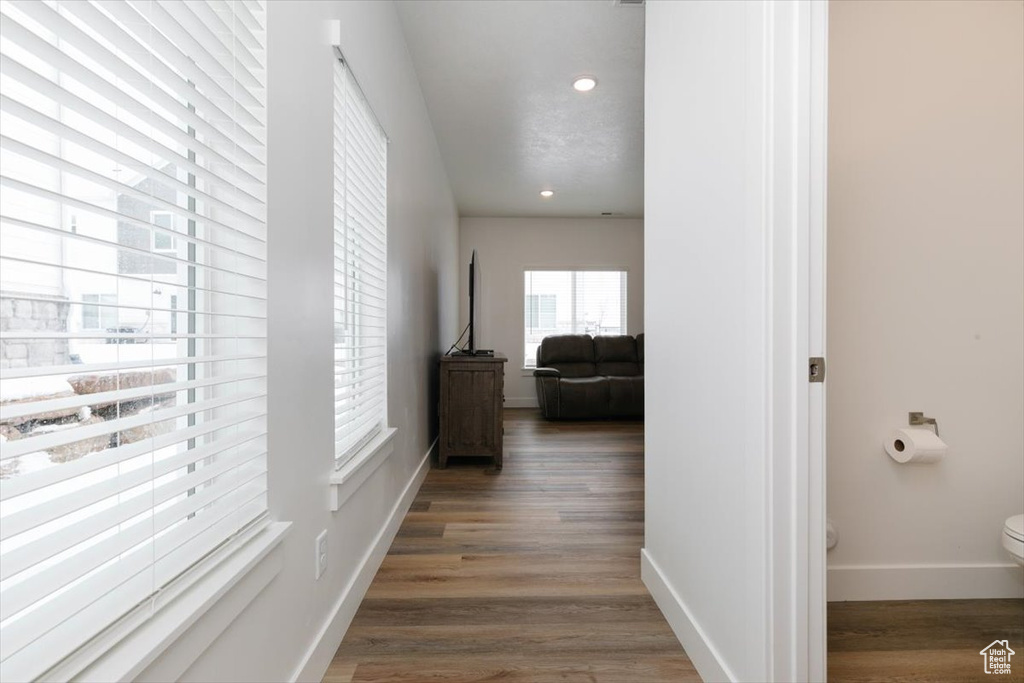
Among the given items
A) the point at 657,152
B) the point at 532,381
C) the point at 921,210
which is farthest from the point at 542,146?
the point at 532,381

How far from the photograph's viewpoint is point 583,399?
5688 mm

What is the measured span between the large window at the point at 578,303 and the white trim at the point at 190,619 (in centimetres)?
595

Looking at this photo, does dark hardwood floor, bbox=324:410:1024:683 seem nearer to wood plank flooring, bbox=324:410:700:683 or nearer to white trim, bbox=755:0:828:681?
wood plank flooring, bbox=324:410:700:683

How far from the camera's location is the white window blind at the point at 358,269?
1664 millimetres

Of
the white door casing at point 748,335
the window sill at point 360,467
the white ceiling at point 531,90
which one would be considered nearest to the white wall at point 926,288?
the white door casing at point 748,335

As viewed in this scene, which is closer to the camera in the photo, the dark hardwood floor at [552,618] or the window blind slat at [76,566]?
the window blind slat at [76,566]

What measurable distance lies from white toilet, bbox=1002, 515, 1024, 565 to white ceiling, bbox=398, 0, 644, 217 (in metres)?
2.59

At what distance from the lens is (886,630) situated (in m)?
1.59

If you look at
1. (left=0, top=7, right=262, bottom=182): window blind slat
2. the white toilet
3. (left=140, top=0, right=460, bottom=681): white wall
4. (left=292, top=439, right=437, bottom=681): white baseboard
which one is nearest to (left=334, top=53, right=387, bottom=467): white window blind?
(left=140, top=0, right=460, bottom=681): white wall

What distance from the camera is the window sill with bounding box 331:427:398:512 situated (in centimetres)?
153

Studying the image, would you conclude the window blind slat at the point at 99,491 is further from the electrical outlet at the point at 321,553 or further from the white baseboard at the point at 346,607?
the white baseboard at the point at 346,607

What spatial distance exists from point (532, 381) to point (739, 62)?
5.79 m

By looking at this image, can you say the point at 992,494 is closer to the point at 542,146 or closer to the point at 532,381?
the point at 542,146

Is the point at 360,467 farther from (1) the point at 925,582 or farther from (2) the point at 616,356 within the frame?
(2) the point at 616,356
